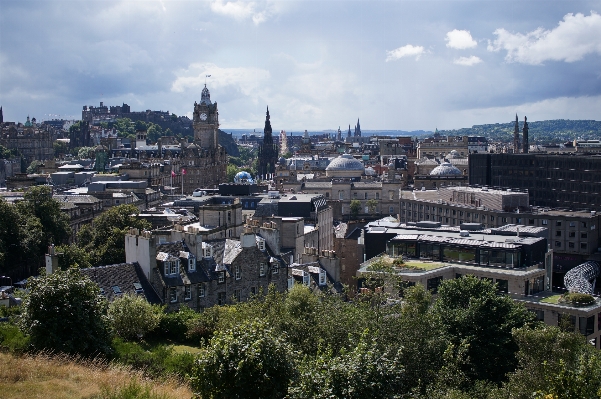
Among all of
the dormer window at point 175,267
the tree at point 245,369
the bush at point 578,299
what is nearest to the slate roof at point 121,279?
the dormer window at point 175,267

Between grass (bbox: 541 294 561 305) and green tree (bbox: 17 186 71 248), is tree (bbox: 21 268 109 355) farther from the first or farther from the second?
green tree (bbox: 17 186 71 248)

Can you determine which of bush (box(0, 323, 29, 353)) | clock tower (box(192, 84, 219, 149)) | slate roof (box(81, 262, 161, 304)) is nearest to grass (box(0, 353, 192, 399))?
bush (box(0, 323, 29, 353))

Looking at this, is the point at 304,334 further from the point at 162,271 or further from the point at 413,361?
the point at 162,271

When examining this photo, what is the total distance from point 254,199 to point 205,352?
6178 centimetres

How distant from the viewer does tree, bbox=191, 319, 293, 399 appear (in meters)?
23.0

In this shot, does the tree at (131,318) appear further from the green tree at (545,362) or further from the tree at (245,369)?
the green tree at (545,362)

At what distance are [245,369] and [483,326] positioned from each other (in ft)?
66.6

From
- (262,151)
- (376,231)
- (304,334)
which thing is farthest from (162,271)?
(262,151)

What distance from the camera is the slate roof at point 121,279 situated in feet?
133

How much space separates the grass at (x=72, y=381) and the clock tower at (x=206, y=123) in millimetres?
140169

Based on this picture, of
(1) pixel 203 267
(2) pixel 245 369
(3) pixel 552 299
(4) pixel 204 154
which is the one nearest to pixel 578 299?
(3) pixel 552 299

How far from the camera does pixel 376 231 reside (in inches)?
2522

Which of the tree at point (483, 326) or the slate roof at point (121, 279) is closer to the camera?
the tree at point (483, 326)

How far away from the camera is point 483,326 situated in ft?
130
